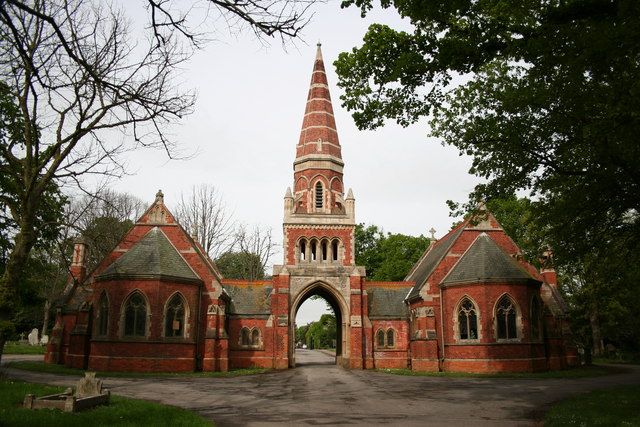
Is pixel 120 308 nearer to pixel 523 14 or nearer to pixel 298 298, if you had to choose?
pixel 298 298

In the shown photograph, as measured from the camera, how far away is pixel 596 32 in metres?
9.64

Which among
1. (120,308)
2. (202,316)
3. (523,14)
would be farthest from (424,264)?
(523,14)

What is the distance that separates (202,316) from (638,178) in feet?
77.6

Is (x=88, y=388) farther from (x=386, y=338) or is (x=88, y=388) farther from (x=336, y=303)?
(x=336, y=303)

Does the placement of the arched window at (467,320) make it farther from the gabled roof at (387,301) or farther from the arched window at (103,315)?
the arched window at (103,315)

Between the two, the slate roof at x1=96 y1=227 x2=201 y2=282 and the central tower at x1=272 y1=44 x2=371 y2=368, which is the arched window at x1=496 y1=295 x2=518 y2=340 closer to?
the central tower at x1=272 y1=44 x2=371 y2=368

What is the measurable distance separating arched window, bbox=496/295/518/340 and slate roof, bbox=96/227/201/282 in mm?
17247

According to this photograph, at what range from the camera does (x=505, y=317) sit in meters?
27.7

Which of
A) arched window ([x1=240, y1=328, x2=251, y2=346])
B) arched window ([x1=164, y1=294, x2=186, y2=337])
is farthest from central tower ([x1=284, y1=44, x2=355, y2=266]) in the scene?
arched window ([x1=164, y1=294, x2=186, y2=337])

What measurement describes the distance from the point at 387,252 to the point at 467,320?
82.3 ft

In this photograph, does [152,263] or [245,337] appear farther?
[245,337]

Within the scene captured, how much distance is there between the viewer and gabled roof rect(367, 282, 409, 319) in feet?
111

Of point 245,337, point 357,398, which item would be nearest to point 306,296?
point 245,337

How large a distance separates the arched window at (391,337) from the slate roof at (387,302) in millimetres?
934
